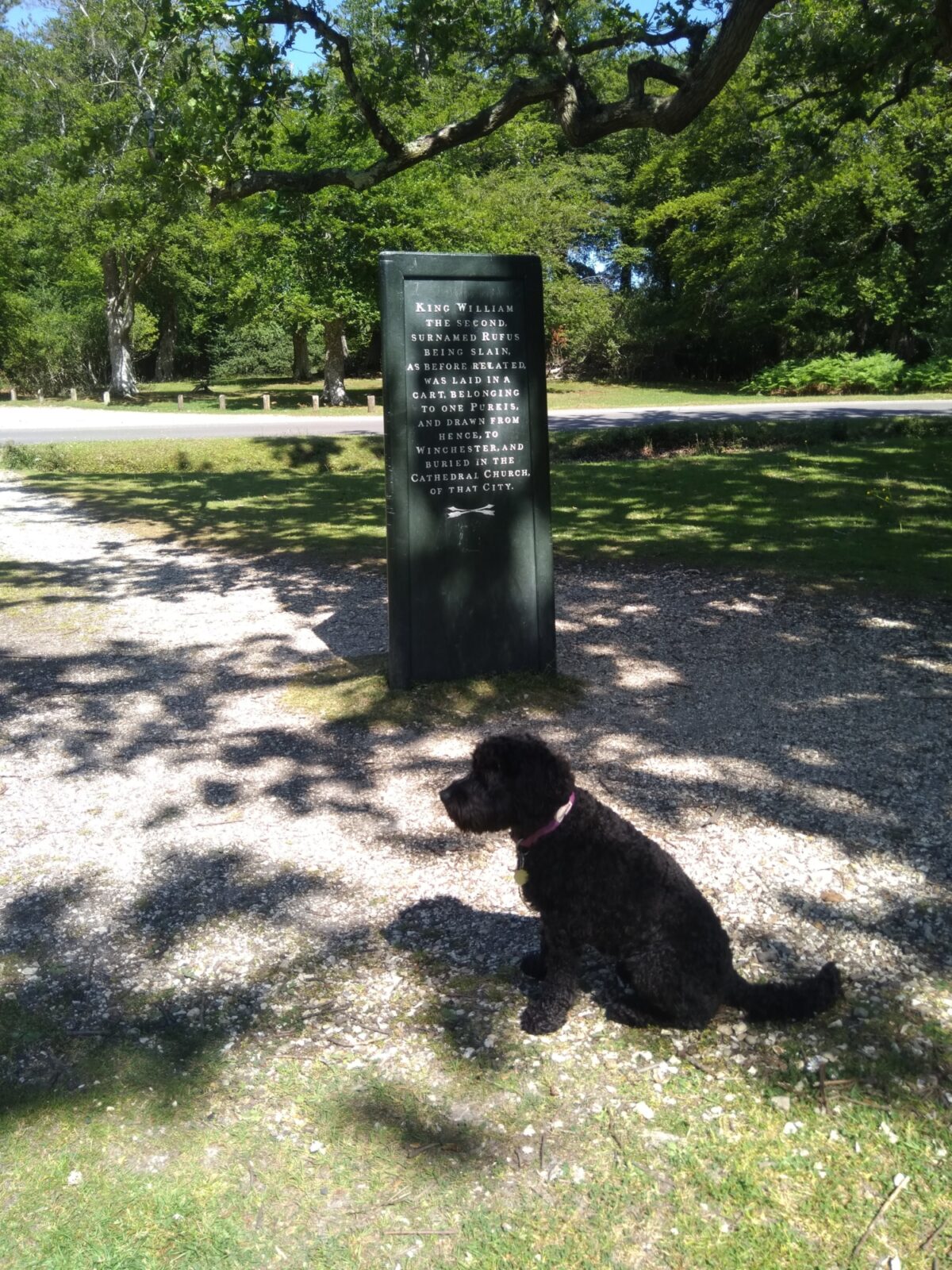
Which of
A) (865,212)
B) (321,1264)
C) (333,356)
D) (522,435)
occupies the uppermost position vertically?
(865,212)

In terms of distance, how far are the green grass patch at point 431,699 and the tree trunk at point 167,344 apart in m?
54.1

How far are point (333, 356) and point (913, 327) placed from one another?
21196 millimetres

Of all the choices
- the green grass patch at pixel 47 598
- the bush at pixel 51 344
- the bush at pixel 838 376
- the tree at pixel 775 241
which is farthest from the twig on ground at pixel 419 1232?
the bush at pixel 51 344

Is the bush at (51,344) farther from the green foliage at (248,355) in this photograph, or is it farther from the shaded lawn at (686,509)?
the shaded lawn at (686,509)

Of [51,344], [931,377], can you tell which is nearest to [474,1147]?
[931,377]

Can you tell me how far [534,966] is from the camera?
3.73 metres

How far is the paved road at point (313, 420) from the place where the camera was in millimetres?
24469

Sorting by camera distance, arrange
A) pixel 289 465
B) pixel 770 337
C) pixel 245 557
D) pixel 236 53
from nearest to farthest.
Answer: pixel 236 53
pixel 245 557
pixel 289 465
pixel 770 337

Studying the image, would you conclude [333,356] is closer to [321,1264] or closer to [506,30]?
[506,30]

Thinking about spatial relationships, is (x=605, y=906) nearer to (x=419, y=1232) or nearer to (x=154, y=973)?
(x=419, y=1232)

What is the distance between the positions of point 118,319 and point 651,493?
126 feet

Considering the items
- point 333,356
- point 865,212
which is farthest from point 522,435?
point 865,212

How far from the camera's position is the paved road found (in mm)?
24469

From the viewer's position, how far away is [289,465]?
1920 cm
